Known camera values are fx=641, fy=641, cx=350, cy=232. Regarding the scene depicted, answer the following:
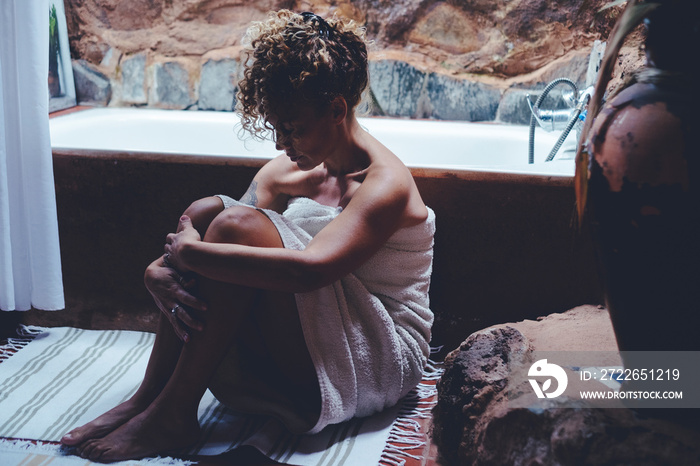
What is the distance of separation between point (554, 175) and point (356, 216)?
59 cm

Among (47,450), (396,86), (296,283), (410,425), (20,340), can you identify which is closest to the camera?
(296,283)

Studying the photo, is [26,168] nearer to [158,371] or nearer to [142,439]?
[158,371]

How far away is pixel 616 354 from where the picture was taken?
114cm

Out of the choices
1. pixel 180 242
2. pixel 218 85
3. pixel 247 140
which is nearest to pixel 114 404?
pixel 180 242

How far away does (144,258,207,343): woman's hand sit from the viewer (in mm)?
1228

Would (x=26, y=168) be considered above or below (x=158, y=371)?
above

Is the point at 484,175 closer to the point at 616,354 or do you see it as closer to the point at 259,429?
the point at 616,354

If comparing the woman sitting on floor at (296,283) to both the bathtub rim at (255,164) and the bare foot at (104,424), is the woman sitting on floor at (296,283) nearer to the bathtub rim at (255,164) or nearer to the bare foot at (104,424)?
the bare foot at (104,424)

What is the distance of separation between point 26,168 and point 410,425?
1126 millimetres

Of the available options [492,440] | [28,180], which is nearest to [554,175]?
[492,440]

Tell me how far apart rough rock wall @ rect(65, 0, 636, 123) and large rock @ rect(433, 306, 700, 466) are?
1.45 meters

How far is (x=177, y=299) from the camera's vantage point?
4.13 feet

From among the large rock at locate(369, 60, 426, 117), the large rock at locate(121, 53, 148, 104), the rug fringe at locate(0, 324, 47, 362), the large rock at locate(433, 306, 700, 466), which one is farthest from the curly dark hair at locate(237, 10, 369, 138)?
the large rock at locate(121, 53, 148, 104)

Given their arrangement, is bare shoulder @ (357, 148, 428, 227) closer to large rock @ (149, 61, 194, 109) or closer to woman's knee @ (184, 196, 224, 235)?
woman's knee @ (184, 196, 224, 235)
